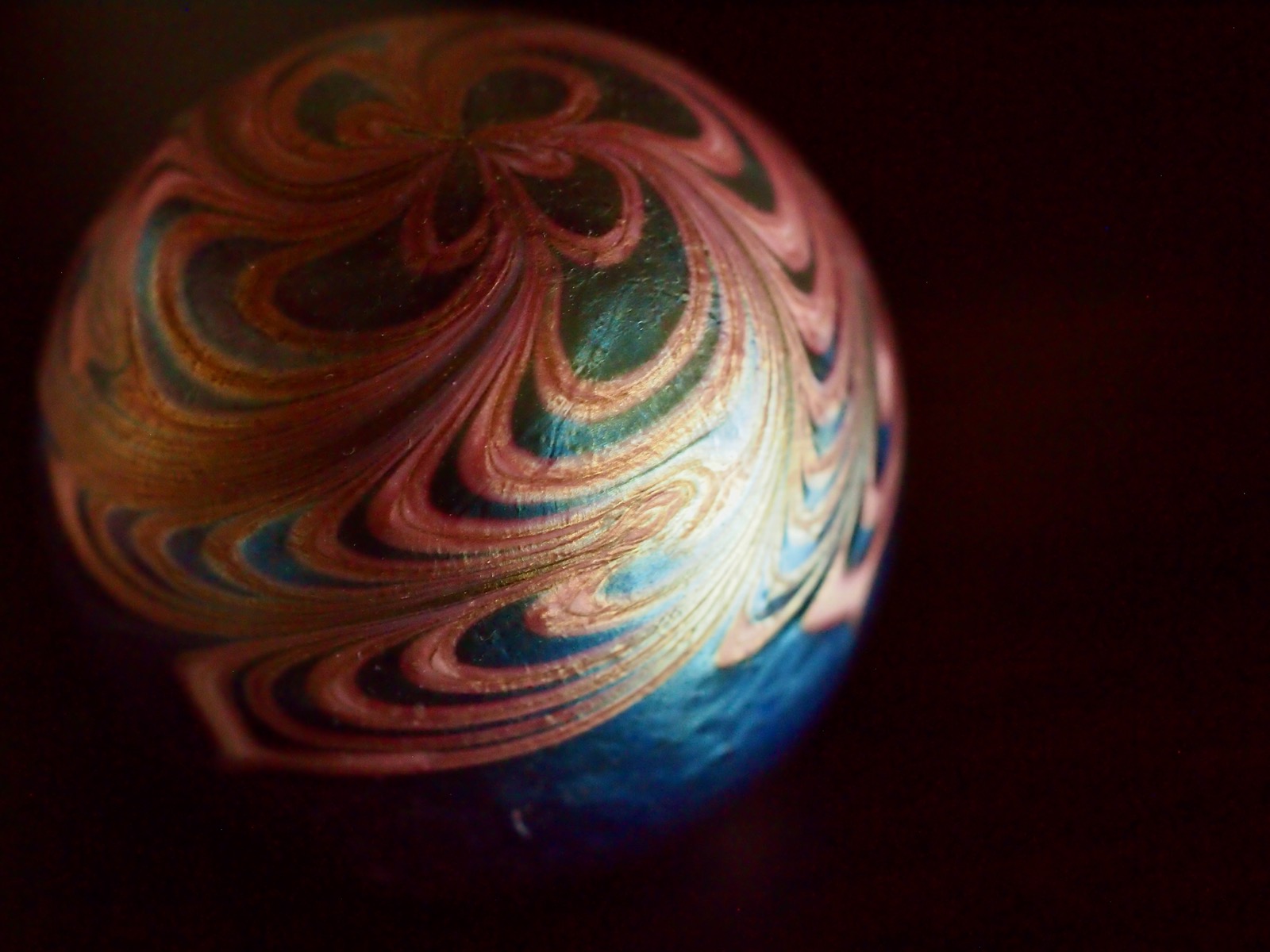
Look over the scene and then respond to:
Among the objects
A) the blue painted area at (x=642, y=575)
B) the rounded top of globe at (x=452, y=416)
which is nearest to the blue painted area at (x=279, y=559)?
the rounded top of globe at (x=452, y=416)

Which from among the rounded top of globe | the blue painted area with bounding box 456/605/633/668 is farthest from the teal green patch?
the blue painted area with bounding box 456/605/633/668

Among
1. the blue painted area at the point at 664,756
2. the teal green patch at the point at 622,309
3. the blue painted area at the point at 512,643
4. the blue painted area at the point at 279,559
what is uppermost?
the teal green patch at the point at 622,309

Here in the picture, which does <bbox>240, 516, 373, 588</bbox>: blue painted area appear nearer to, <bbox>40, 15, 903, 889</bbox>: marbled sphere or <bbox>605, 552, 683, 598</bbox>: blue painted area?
<bbox>40, 15, 903, 889</bbox>: marbled sphere

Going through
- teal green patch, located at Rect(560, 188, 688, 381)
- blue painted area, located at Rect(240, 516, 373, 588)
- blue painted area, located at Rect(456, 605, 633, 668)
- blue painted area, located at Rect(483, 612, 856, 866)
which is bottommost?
blue painted area, located at Rect(483, 612, 856, 866)

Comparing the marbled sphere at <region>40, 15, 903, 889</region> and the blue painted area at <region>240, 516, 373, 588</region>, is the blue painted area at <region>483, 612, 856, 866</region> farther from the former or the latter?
the blue painted area at <region>240, 516, 373, 588</region>

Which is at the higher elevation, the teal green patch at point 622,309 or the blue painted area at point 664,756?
the teal green patch at point 622,309

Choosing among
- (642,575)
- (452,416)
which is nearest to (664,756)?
(642,575)

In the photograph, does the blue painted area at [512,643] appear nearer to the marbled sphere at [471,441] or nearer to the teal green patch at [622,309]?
the marbled sphere at [471,441]

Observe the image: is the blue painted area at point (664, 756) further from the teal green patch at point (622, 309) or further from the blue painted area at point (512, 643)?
the teal green patch at point (622, 309)

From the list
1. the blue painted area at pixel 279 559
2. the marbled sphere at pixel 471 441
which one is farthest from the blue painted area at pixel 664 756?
the blue painted area at pixel 279 559

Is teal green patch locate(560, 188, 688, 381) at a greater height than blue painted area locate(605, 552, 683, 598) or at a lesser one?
greater
